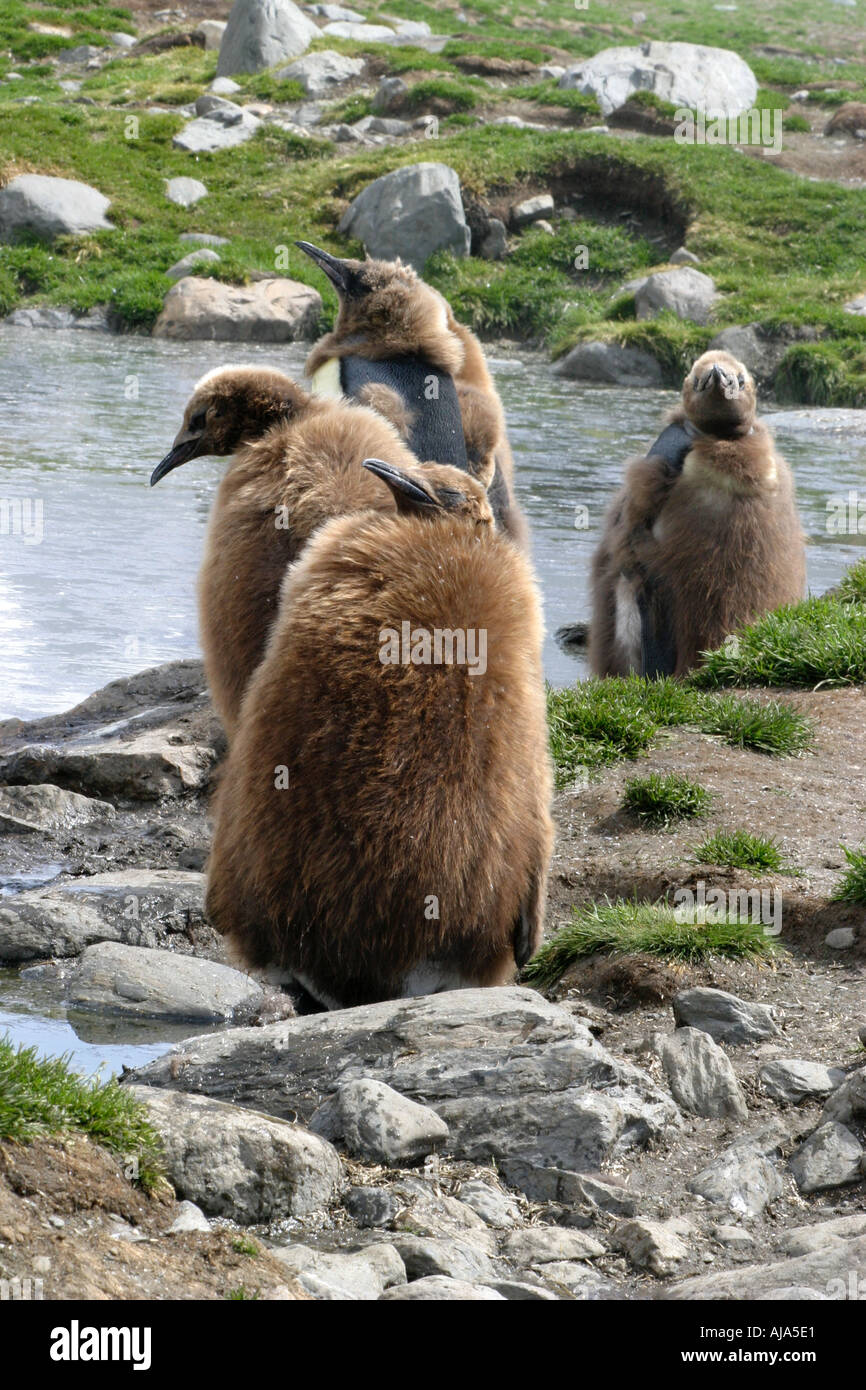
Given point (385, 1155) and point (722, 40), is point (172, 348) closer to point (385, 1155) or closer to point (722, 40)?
point (385, 1155)

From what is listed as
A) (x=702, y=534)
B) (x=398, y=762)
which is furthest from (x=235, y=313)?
(x=398, y=762)

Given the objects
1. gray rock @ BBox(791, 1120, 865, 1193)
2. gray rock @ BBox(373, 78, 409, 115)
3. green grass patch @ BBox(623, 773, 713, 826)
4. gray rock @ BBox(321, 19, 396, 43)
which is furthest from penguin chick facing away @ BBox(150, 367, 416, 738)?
gray rock @ BBox(321, 19, 396, 43)

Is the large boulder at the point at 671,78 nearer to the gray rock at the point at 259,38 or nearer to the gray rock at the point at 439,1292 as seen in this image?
the gray rock at the point at 259,38

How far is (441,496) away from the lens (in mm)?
3988

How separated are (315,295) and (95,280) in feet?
9.73

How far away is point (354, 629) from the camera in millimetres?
3781

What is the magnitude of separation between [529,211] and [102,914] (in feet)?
69.4

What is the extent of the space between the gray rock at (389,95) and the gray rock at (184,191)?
5536mm

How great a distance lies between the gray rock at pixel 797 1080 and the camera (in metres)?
3.61

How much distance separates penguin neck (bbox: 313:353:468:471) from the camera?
637 centimetres

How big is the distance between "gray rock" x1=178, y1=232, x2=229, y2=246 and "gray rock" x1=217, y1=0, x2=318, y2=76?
10.8 metres

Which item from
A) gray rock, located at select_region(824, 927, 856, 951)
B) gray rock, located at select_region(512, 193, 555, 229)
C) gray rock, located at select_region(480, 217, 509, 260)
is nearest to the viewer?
gray rock, located at select_region(824, 927, 856, 951)

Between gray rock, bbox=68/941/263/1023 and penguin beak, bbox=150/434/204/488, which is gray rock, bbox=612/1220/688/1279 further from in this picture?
penguin beak, bbox=150/434/204/488

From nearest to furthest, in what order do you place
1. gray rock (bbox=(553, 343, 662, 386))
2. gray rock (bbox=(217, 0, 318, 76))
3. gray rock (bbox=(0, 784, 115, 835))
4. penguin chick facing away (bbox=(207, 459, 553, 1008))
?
penguin chick facing away (bbox=(207, 459, 553, 1008))
gray rock (bbox=(0, 784, 115, 835))
gray rock (bbox=(553, 343, 662, 386))
gray rock (bbox=(217, 0, 318, 76))
